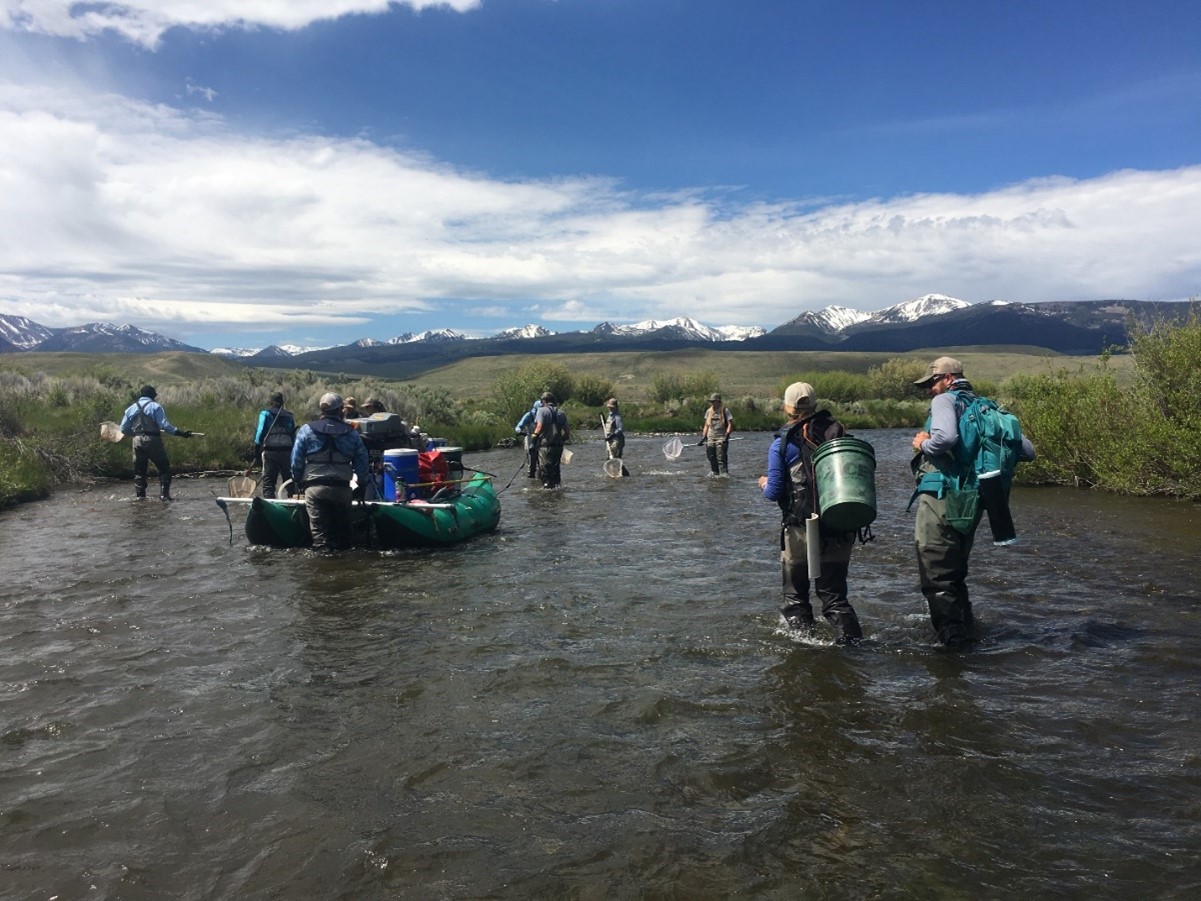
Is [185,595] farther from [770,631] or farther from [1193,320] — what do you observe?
[1193,320]

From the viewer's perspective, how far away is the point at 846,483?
249 inches

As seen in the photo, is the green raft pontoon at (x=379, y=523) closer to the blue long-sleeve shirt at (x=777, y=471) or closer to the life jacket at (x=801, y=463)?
the blue long-sleeve shirt at (x=777, y=471)

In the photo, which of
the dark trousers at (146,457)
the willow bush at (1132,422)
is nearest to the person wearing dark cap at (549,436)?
the dark trousers at (146,457)

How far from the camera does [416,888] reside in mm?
3789

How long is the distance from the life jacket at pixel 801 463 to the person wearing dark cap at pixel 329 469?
6.12 m

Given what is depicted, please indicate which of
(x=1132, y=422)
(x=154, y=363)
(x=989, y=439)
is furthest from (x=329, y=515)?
(x=154, y=363)

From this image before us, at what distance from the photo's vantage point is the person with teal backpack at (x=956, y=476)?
6.35m

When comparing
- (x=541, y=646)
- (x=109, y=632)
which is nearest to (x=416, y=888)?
(x=541, y=646)

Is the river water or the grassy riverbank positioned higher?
the grassy riverbank

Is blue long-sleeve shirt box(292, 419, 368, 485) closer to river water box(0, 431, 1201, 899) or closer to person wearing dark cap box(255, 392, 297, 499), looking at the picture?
river water box(0, 431, 1201, 899)

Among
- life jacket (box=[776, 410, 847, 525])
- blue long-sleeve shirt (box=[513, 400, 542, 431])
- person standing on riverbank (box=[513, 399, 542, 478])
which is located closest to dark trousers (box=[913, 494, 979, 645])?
life jacket (box=[776, 410, 847, 525])

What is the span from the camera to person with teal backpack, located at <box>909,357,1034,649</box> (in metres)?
6.35

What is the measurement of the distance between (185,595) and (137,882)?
20.5ft

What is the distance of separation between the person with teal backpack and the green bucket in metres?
0.45
